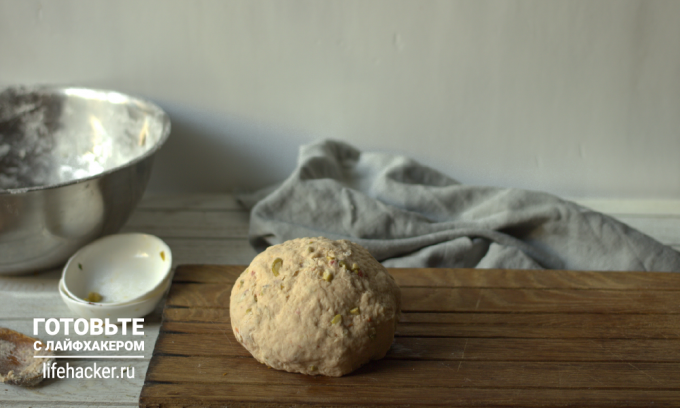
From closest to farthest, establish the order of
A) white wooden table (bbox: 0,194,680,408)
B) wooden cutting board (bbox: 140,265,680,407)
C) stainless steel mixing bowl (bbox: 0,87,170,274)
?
wooden cutting board (bbox: 140,265,680,407)
white wooden table (bbox: 0,194,680,408)
stainless steel mixing bowl (bbox: 0,87,170,274)

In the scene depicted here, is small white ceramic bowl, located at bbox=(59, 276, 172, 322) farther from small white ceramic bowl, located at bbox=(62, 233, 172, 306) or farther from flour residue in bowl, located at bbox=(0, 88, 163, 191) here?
flour residue in bowl, located at bbox=(0, 88, 163, 191)

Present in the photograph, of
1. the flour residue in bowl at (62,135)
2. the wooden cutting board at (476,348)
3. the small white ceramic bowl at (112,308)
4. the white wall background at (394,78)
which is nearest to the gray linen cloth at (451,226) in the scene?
the wooden cutting board at (476,348)

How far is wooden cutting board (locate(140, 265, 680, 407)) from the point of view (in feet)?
2.70

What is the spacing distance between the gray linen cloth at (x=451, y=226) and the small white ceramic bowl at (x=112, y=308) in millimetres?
338

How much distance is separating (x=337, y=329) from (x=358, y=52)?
92 cm

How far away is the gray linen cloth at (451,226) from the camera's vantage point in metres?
1.26

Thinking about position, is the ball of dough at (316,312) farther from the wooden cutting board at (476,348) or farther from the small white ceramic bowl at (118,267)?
the small white ceramic bowl at (118,267)

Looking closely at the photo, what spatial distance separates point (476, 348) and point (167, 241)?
88cm

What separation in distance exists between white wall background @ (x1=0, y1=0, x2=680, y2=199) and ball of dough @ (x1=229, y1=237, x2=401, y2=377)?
0.77 m

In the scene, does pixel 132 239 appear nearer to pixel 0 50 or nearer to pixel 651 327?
pixel 0 50

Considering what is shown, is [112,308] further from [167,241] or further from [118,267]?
[167,241]

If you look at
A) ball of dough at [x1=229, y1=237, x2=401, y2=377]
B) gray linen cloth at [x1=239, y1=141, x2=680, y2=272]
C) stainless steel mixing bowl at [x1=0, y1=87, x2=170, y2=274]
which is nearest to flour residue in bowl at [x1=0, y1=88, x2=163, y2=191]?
stainless steel mixing bowl at [x1=0, y1=87, x2=170, y2=274]

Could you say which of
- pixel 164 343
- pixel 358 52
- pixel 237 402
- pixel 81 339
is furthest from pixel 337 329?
pixel 358 52

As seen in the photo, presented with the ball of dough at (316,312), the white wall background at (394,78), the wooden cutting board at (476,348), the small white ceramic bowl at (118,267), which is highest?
the white wall background at (394,78)
